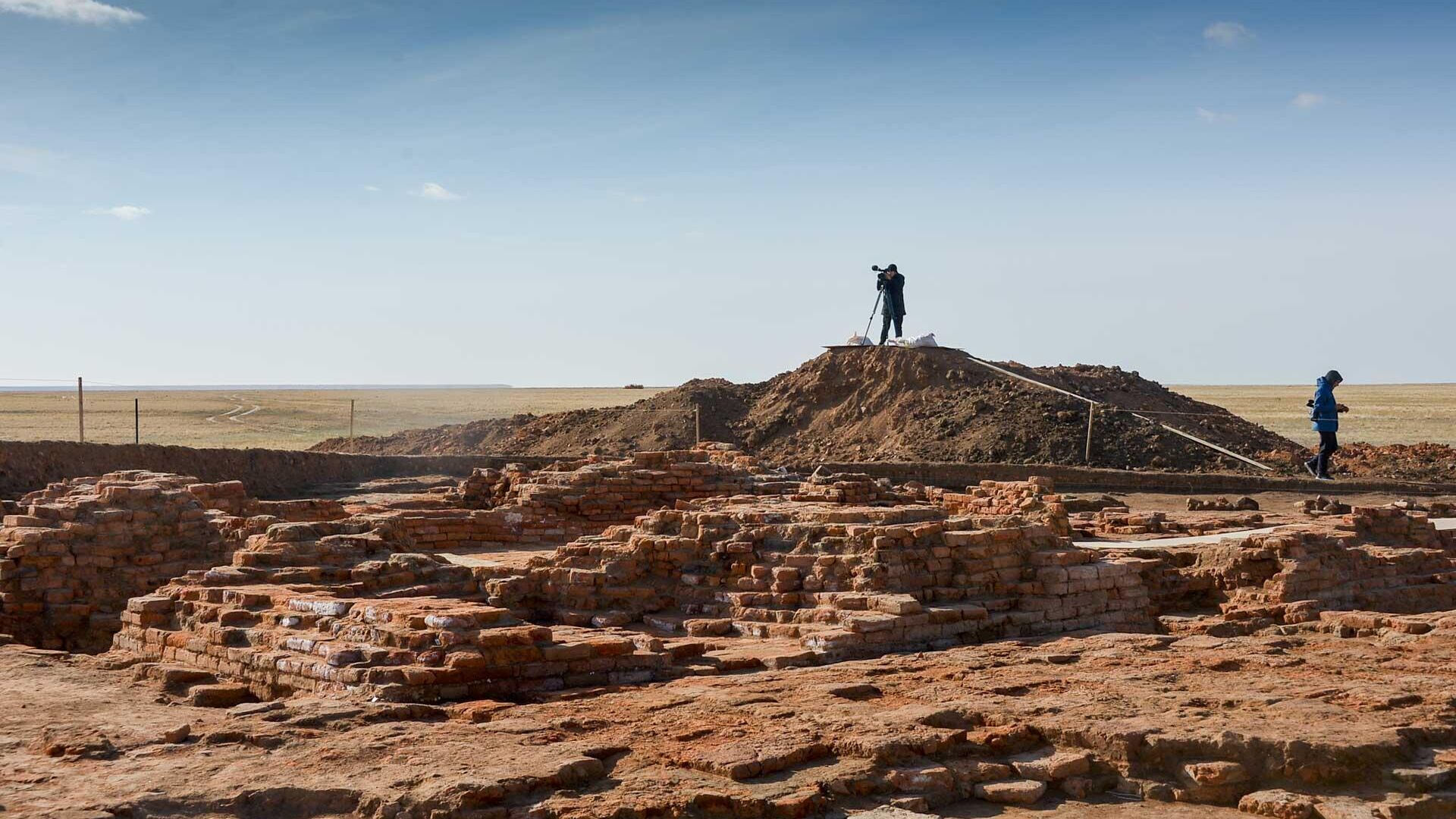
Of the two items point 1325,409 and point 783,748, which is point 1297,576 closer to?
point 783,748

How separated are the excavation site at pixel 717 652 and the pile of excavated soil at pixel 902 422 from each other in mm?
4909

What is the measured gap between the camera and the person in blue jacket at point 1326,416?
20.0m

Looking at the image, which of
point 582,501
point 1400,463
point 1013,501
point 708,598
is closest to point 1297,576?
point 1013,501

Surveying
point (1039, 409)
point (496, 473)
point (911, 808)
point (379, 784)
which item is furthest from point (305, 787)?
point (1039, 409)

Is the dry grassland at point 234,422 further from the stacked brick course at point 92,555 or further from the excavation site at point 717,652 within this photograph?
the excavation site at point 717,652

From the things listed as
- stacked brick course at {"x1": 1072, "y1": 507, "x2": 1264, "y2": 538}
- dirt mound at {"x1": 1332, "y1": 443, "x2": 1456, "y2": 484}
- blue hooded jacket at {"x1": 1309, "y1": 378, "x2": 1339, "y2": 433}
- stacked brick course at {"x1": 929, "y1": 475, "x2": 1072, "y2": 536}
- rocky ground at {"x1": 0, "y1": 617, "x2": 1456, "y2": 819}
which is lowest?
rocky ground at {"x1": 0, "y1": 617, "x2": 1456, "y2": 819}

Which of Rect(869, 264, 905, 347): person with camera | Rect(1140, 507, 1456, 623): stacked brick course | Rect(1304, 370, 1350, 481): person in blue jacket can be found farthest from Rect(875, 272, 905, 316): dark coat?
Rect(1140, 507, 1456, 623): stacked brick course

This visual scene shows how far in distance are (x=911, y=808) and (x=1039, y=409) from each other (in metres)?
19.5

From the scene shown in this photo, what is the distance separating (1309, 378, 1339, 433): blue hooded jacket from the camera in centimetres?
1995

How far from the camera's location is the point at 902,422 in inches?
990

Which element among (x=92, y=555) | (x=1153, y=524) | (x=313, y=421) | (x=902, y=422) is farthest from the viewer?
(x=313, y=421)

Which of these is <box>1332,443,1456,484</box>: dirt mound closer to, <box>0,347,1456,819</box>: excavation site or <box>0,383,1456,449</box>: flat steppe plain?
<box>0,347,1456,819</box>: excavation site

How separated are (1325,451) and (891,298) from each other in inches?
358

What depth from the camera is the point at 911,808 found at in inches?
231
